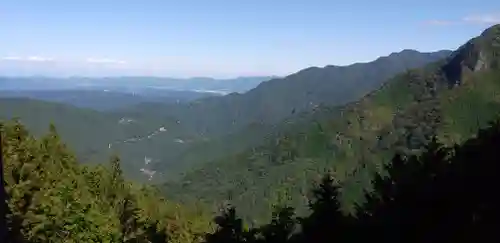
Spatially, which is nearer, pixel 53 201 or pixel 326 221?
pixel 326 221

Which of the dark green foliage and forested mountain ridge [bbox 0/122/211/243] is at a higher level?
the dark green foliage

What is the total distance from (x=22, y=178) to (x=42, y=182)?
1707 millimetres

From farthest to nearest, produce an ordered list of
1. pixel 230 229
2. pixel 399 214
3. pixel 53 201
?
pixel 53 201 < pixel 230 229 < pixel 399 214

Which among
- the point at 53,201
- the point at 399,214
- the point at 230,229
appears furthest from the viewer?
the point at 53,201

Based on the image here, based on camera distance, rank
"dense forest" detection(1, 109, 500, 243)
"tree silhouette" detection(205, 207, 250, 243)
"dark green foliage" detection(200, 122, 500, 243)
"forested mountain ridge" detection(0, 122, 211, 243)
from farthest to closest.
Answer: "forested mountain ridge" detection(0, 122, 211, 243), "tree silhouette" detection(205, 207, 250, 243), "dark green foliage" detection(200, 122, 500, 243), "dense forest" detection(1, 109, 500, 243)

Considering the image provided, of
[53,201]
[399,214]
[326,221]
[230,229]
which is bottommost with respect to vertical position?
[53,201]

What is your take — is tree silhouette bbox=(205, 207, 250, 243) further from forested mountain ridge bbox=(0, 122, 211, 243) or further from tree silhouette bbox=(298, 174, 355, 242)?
forested mountain ridge bbox=(0, 122, 211, 243)

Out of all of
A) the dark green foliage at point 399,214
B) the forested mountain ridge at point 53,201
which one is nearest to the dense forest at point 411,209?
the dark green foliage at point 399,214

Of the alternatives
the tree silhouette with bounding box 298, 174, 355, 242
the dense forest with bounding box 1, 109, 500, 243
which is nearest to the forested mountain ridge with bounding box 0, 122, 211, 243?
the dense forest with bounding box 1, 109, 500, 243

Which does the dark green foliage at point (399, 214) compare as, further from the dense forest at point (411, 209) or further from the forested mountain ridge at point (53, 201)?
the forested mountain ridge at point (53, 201)

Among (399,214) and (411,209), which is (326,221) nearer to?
(399,214)

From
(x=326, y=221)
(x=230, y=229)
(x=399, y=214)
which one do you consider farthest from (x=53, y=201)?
(x=399, y=214)

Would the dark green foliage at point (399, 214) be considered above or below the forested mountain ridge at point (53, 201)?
above

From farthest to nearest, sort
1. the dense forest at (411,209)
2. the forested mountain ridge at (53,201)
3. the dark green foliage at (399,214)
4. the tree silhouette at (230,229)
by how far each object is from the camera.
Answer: the forested mountain ridge at (53,201), the tree silhouette at (230,229), the dark green foliage at (399,214), the dense forest at (411,209)
